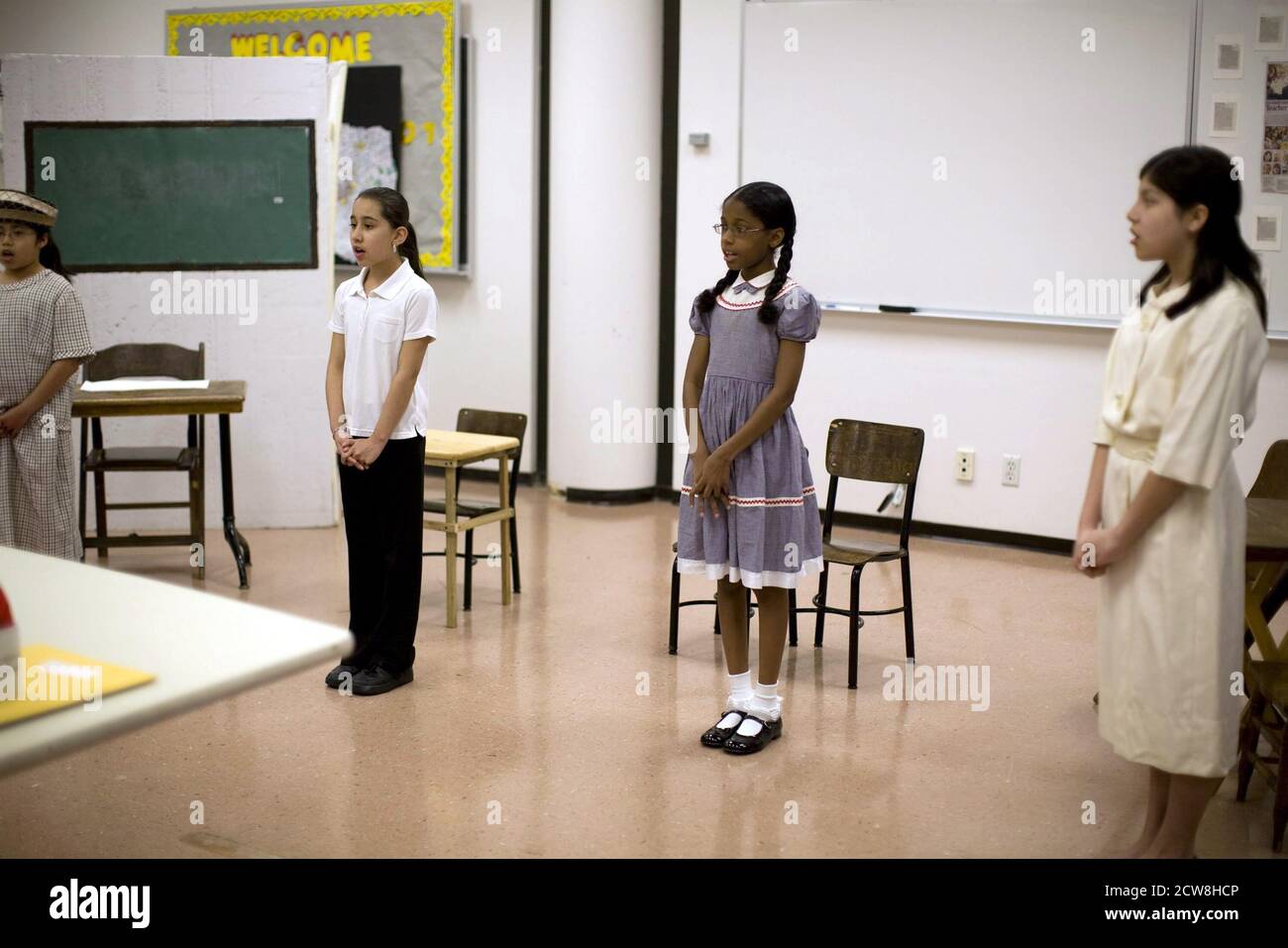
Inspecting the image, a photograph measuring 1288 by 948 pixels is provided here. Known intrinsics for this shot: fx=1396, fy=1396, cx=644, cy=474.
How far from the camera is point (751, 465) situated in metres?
3.63

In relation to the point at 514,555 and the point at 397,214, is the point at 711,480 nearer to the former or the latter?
the point at 397,214

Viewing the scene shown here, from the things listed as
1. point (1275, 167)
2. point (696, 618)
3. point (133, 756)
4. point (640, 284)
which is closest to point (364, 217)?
point (133, 756)

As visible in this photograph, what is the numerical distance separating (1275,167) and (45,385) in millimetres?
4431

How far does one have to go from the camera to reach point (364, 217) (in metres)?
3.99

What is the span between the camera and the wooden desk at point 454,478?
478 centimetres

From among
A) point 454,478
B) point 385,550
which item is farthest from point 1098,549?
point 454,478

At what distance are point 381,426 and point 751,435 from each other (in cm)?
113

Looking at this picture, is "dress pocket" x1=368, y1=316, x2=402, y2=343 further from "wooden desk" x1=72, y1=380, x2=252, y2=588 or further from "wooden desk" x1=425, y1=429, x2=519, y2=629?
"wooden desk" x1=72, y1=380, x2=252, y2=588

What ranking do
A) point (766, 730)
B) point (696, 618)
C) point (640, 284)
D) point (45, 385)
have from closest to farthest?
point (766, 730), point (45, 385), point (696, 618), point (640, 284)

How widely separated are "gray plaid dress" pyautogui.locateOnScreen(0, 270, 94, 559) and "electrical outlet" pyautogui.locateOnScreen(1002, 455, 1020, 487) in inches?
150

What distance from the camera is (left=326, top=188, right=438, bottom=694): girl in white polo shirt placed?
159 inches

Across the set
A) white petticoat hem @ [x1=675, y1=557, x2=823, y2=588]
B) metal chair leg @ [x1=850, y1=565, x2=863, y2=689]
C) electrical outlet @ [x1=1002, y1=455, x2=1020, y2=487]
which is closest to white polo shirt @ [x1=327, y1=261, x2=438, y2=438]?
white petticoat hem @ [x1=675, y1=557, x2=823, y2=588]
